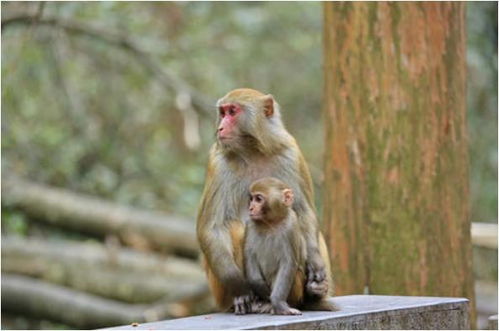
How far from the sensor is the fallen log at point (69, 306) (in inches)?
455

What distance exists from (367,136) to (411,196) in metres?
0.54

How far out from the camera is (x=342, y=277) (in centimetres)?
824

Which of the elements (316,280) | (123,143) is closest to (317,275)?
(316,280)

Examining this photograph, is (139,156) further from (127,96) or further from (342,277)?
(342,277)

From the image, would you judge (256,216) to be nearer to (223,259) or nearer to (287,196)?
(287,196)

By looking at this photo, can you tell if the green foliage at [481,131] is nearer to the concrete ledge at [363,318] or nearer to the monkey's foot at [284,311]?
the concrete ledge at [363,318]

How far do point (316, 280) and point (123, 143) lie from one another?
30.8 ft

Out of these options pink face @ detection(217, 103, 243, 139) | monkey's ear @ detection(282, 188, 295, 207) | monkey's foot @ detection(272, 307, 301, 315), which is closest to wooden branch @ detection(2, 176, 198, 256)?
pink face @ detection(217, 103, 243, 139)

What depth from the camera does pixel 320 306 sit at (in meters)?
5.98

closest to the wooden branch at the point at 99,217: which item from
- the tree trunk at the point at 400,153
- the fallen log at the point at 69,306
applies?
the fallen log at the point at 69,306

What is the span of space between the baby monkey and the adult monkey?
0.06 meters

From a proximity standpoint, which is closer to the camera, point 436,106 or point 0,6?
point 436,106

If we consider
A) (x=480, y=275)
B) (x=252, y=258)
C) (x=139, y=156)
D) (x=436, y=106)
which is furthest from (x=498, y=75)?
(x=252, y=258)

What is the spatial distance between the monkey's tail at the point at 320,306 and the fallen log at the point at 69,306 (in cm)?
551
